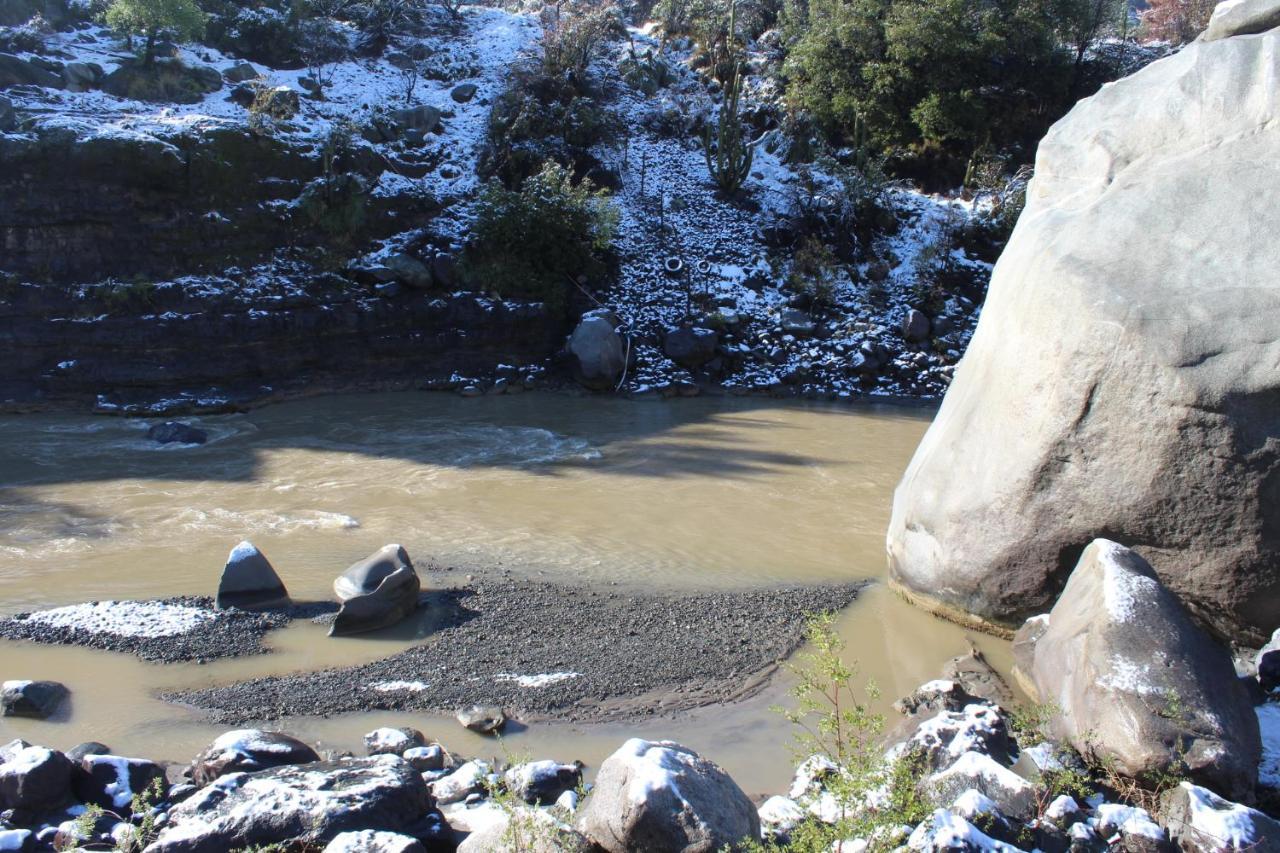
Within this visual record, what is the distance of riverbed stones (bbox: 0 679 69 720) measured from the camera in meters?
4.76

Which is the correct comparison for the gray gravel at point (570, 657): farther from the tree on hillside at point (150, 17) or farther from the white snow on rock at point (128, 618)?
the tree on hillside at point (150, 17)

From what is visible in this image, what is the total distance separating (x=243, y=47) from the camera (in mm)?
19000

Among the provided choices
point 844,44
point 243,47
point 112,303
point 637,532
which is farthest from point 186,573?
point 844,44

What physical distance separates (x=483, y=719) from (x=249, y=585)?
7.46 feet

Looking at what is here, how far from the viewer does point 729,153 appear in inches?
747

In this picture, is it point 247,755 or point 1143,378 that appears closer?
point 247,755

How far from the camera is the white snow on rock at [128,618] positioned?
573 cm

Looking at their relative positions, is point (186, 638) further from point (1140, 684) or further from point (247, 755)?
point (1140, 684)

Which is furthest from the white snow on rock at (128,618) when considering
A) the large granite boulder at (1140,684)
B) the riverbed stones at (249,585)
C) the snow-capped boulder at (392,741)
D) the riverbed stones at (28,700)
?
the large granite boulder at (1140,684)

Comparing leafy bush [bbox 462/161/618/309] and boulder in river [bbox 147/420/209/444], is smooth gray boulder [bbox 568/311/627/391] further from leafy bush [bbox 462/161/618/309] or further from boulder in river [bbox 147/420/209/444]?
boulder in river [bbox 147/420/209/444]

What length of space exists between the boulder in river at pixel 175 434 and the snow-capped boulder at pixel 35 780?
7.68 metres

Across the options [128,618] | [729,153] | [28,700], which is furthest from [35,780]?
[729,153]

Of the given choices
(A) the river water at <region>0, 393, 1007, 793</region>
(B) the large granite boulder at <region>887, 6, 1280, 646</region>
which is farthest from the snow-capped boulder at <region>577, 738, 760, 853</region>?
(B) the large granite boulder at <region>887, 6, 1280, 646</region>

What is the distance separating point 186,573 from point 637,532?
3395 mm
